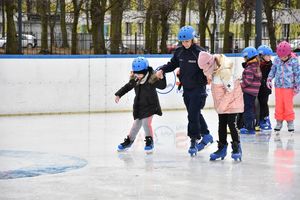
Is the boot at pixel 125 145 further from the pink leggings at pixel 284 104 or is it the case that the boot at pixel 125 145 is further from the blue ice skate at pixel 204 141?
the pink leggings at pixel 284 104

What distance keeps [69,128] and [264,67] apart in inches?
148

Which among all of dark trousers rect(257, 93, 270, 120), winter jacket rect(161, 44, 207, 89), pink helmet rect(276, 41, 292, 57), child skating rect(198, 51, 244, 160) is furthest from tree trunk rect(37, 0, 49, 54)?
child skating rect(198, 51, 244, 160)

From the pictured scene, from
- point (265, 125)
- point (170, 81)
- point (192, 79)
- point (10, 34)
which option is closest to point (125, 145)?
point (192, 79)

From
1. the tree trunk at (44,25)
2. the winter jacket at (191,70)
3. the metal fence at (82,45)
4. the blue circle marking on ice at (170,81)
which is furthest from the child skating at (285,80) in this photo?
the tree trunk at (44,25)

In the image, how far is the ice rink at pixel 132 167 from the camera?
7371 millimetres

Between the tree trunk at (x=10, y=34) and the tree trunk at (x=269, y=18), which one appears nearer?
the tree trunk at (x=10, y=34)

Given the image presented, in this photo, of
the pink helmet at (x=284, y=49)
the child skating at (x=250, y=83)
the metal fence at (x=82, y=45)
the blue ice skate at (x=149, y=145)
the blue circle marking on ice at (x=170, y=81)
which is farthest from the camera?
the metal fence at (x=82, y=45)

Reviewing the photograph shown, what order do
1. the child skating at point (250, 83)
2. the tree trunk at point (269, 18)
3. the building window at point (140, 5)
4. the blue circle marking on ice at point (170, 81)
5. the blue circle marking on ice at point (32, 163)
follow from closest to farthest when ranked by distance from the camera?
1. the blue circle marking on ice at point (32, 163)
2. the child skating at point (250, 83)
3. the blue circle marking on ice at point (170, 81)
4. the tree trunk at point (269, 18)
5. the building window at point (140, 5)

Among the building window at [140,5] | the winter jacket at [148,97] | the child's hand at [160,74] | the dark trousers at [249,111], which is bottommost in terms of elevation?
the dark trousers at [249,111]

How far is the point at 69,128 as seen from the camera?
13.8 metres

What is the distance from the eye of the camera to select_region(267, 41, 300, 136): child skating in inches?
496

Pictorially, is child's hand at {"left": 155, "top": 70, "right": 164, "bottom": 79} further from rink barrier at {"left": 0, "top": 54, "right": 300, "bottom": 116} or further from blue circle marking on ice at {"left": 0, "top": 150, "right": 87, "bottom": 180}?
rink barrier at {"left": 0, "top": 54, "right": 300, "bottom": 116}

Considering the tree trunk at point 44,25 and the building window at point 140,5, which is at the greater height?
the building window at point 140,5

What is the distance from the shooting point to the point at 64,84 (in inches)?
663
